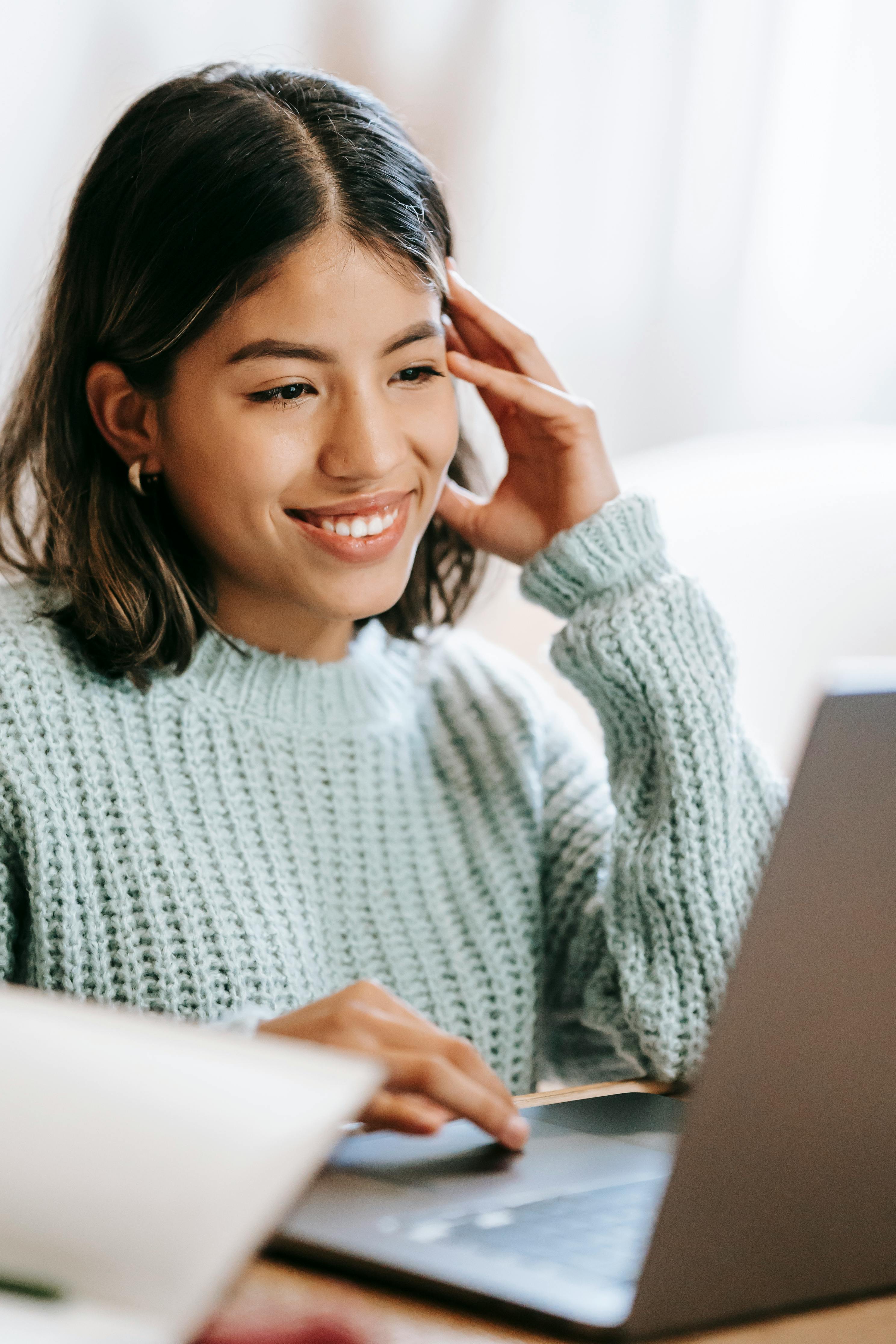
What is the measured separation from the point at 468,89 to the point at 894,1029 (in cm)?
167

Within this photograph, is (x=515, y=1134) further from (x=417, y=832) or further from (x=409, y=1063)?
(x=417, y=832)

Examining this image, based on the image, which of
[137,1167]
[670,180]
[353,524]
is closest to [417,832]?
[353,524]

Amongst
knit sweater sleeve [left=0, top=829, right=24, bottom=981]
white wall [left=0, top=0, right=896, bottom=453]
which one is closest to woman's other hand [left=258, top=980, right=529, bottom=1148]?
knit sweater sleeve [left=0, top=829, right=24, bottom=981]

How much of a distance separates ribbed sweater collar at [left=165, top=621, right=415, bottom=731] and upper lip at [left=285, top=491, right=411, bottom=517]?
14cm

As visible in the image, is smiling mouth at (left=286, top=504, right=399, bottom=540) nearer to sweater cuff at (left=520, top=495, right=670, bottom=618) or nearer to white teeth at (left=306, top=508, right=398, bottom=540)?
white teeth at (left=306, top=508, right=398, bottom=540)

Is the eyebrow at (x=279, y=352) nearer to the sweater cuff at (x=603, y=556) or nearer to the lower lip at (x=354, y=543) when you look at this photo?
the lower lip at (x=354, y=543)

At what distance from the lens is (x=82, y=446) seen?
1.08 m

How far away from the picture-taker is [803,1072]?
492 millimetres

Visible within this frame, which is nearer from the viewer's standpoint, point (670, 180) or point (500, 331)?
point (500, 331)

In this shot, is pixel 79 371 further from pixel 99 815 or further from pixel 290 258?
pixel 99 815

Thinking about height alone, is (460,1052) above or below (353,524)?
below

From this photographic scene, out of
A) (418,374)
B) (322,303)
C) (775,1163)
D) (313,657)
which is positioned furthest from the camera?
(313,657)

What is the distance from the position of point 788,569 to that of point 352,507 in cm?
55

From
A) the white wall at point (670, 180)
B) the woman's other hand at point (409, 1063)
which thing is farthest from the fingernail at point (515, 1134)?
the white wall at point (670, 180)
